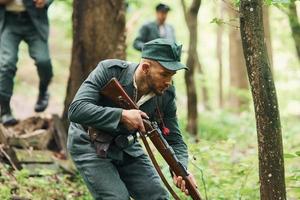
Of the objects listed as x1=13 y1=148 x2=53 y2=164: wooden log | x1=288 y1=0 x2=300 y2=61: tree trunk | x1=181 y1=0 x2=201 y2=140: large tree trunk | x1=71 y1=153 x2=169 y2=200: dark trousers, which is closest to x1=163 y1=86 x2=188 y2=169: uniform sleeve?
x1=71 y1=153 x2=169 y2=200: dark trousers

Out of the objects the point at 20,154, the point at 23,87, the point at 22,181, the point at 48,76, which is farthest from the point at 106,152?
the point at 23,87

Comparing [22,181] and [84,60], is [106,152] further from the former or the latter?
[84,60]

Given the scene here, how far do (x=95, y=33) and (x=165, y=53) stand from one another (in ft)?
13.1

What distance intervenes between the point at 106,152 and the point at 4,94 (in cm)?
348

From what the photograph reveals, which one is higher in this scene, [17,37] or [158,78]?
[17,37]

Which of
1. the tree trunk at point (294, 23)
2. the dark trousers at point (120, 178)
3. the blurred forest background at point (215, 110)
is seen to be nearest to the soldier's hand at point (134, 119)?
the dark trousers at point (120, 178)

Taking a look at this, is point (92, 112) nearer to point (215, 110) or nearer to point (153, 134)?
point (153, 134)

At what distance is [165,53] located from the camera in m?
4.76

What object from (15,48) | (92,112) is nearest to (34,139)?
(15,48)

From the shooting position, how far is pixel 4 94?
7977 millimetres

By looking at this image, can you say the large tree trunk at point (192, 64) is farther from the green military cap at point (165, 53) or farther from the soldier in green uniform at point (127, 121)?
the green military cap at point (165, 53)

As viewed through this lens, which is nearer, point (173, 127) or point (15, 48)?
point (173, 127)

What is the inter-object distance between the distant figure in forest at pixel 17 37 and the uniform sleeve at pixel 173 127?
348 cm

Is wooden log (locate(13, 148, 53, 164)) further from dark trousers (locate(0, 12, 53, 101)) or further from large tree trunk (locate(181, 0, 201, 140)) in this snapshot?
large tree trunk (locate(181, 0, 201, 140))
